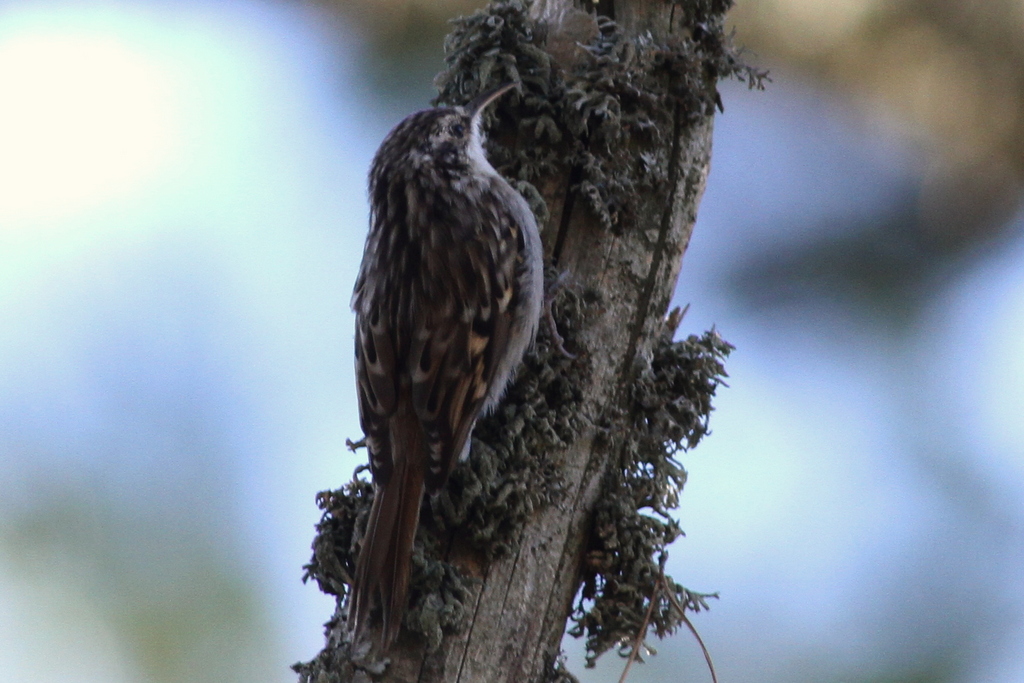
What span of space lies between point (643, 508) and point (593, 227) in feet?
2.14

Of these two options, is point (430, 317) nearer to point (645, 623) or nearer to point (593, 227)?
point (593, 227)

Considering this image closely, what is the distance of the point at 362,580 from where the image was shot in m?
2.21

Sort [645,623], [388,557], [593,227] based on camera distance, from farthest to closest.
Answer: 1. [593,227]
2. [645,623]
3. [388,557]

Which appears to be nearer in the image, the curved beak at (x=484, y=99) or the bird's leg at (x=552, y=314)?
the bird's leg at (x=552, y=314)

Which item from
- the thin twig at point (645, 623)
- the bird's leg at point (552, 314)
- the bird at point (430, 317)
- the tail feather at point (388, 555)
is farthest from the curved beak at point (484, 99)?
the thin twig at point (645, 623)

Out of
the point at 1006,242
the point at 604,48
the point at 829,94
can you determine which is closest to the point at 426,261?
the point at 604,48

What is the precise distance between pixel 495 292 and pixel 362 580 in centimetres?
83

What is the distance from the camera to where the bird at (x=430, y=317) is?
2.29 m

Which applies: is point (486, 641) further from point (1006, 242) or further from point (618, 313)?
point (1006, 242)

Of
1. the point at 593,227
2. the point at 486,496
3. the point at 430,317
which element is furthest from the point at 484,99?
the point at 486,496

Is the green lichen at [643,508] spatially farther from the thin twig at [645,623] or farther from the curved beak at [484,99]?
the curved beak at [484,99]

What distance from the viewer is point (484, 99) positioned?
8.79 ft

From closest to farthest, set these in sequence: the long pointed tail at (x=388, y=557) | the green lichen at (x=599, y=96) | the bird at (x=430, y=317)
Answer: the long pointed tail at (x=388, y=557), the bird at (x=430, y=317), the green lichen at (x=599, y=96)

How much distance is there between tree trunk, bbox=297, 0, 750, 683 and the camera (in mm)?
2268
